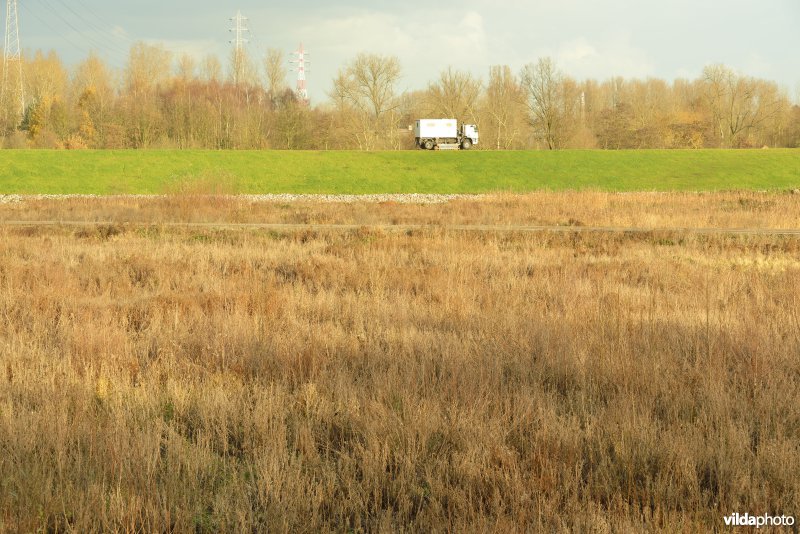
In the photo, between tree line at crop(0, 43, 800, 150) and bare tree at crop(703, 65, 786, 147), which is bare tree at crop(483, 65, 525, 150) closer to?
tree line at crop(0, 43, 800, 150)

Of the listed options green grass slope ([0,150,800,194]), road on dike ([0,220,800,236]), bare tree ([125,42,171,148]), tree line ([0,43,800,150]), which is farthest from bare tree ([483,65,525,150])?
road on dike ([0,220,800,236])

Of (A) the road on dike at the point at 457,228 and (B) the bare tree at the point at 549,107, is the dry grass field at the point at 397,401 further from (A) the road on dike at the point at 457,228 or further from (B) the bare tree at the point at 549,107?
(B) the bare tree at the point at 549,107

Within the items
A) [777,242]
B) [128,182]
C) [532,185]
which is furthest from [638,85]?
[777,242]

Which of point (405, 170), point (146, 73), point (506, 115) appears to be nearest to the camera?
point (405, 170)

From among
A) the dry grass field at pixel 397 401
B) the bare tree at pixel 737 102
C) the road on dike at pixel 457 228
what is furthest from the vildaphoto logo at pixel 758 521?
the bare tree at pixel 737 102

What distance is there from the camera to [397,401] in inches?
208

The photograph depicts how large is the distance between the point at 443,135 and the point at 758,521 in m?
64.6

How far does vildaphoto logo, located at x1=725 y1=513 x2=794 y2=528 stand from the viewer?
3.60 metres

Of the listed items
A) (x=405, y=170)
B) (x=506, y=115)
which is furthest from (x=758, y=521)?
(x=506, y=115)

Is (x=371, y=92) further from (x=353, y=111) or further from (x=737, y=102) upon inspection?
(x=737, y=102)

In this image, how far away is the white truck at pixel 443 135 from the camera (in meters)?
66.4

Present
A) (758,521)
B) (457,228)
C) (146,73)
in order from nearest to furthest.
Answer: (758,521) < (457,228) < (146,73)

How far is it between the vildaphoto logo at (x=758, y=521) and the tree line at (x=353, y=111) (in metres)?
68.9

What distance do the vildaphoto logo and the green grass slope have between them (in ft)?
131
